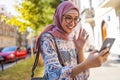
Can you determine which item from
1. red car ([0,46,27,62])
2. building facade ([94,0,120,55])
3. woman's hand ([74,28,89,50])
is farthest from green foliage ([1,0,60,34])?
woman's hand ([74,28,89,50])

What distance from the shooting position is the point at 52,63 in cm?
217

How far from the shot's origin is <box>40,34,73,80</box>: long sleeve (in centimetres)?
213

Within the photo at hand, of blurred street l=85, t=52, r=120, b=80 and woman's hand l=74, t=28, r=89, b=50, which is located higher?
woman's hand l=74, t=28, r=89, b=50

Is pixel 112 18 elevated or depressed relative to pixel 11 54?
elevated

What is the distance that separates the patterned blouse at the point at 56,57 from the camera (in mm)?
2141

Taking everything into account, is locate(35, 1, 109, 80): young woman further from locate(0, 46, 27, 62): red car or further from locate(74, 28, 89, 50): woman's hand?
locate(0, 46, 27, 62): red car

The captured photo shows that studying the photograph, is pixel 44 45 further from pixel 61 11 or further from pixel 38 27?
pixel 38 27

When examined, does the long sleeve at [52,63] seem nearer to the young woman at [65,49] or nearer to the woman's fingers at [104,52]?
the young woman at [65,49]

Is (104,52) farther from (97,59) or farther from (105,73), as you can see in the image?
(105,73)

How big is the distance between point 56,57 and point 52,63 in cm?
5

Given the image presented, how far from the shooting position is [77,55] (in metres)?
2.47

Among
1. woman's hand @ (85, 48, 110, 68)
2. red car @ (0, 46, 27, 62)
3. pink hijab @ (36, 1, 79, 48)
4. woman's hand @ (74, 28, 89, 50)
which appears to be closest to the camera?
woman's hand @ (85, 48, 110, 68)

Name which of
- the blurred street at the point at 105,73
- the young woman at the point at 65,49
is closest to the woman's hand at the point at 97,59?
the young woman at the point at 65,49

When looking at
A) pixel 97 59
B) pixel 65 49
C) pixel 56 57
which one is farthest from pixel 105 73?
pixel 97 59
